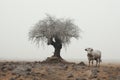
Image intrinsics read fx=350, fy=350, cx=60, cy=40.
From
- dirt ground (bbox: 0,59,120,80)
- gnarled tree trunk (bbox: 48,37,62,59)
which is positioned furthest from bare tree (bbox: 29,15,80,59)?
dirt ground (bbox: 0,59,120,80)

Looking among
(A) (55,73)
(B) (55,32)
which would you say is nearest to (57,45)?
(B) (55,32)

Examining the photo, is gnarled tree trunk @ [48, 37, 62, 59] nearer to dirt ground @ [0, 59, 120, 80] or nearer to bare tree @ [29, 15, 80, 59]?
bare tree @ [29, 15, 80, 59]

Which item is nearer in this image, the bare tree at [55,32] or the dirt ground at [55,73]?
the dirt ground at [55,73]

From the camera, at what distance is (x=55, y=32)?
55.9m

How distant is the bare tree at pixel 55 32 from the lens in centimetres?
5616

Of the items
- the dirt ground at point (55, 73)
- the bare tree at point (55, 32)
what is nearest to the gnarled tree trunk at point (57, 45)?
the bare tree at point (55, 32)

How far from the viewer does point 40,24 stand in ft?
188

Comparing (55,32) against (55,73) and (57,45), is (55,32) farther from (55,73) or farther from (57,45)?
(55,73)

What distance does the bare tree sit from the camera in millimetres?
56156

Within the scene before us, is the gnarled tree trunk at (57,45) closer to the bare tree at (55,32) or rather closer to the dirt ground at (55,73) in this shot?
the bare tree at (55,32)

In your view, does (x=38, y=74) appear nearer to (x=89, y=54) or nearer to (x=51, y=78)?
(x=51, y=78)

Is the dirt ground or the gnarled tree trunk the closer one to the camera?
the dirt ground

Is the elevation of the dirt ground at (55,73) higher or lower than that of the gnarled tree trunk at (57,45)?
lower

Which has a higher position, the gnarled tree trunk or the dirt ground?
the gnarled tree trunk
